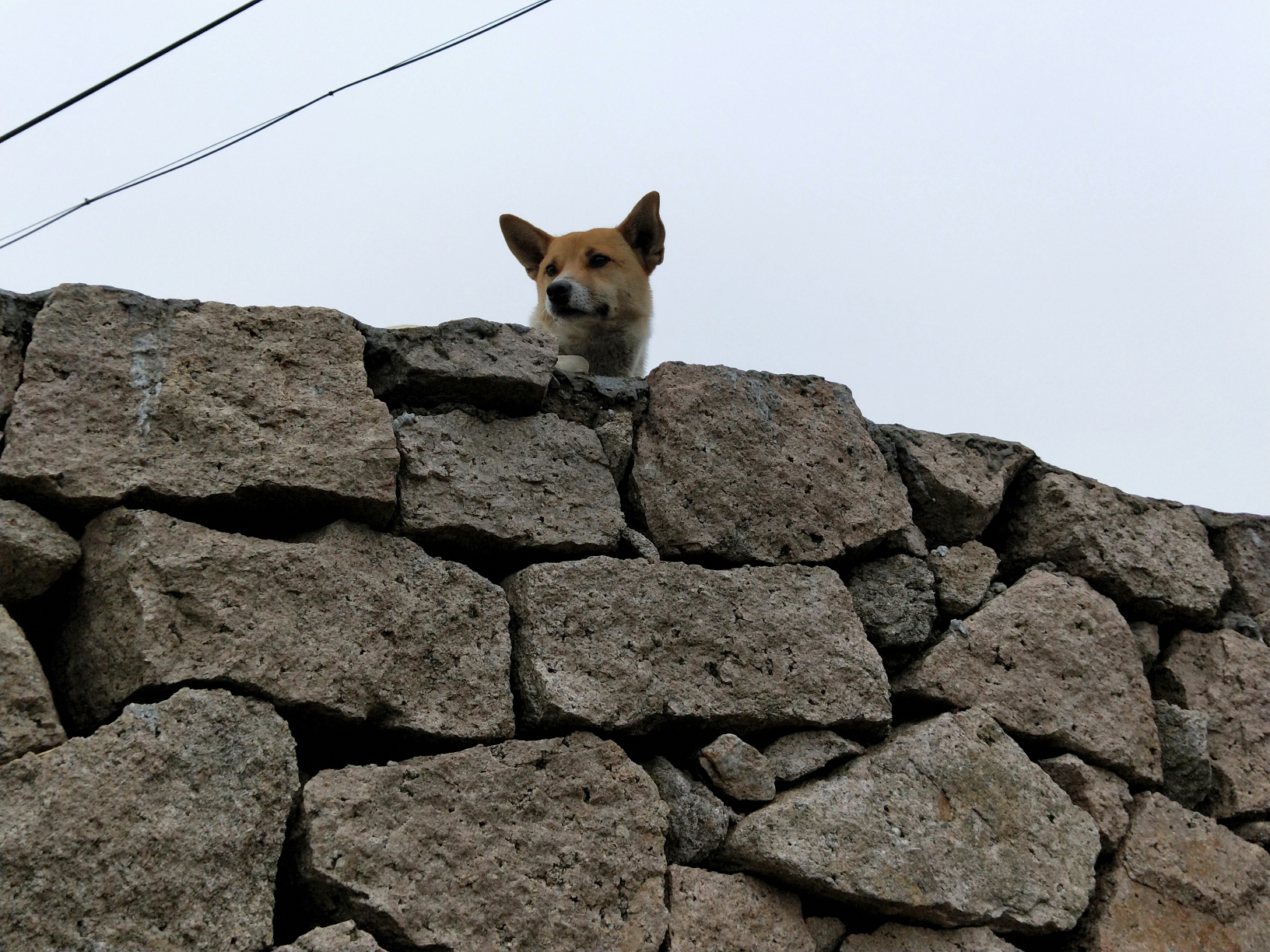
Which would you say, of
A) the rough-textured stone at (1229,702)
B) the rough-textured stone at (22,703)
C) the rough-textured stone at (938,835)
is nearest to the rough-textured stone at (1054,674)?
the rough-textured stone at (938,835)

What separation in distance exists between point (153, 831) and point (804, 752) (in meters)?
1.50

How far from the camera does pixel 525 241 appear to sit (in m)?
4.82

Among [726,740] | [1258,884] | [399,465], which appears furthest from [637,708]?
[1258,884]

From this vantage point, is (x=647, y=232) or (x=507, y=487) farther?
(x=647, y=232)

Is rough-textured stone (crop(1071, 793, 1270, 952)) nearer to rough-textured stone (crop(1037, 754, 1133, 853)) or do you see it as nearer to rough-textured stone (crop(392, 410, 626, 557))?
rough-textured stone (crop(1037, 754, 1133, 853))

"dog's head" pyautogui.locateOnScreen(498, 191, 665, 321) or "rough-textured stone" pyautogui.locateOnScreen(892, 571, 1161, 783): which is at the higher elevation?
"dog's head" pyautogui.locateOnScreen(498, 191, 665, 321)

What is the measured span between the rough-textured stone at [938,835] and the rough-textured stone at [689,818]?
47mm

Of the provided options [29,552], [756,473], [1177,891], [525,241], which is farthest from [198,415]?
[1177,891]

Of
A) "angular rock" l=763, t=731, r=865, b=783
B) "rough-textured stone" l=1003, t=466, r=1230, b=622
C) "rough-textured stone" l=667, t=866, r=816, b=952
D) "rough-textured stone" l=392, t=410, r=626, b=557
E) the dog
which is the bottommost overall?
"rough-textured stone" l=667, t=866, r=816, b=952

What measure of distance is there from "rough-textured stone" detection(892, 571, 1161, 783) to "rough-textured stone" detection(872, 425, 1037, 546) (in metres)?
0.25

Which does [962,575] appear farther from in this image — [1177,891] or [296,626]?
[296,626]

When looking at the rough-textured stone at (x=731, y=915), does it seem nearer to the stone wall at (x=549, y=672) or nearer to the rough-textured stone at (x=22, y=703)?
the stone wall at (x=549, y=672)

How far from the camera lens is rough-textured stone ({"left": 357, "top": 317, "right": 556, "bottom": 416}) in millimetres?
2824

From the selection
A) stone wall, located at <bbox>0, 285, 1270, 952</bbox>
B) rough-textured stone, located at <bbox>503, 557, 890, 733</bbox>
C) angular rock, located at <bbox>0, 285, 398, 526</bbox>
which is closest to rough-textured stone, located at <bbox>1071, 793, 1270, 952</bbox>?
stone wall, located at <bbox>0, 285, 1270, 952</bbox>
